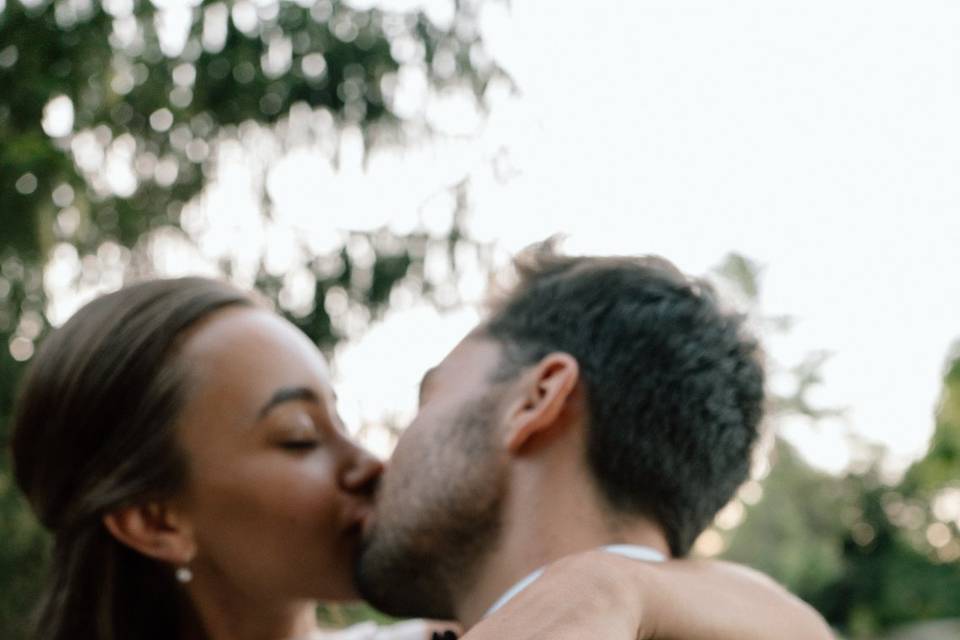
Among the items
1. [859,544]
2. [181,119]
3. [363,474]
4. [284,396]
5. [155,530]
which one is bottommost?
[859,544]

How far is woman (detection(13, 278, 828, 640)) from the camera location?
9.87ft

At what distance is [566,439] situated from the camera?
2.47 meters

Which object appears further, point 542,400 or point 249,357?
point 249,357

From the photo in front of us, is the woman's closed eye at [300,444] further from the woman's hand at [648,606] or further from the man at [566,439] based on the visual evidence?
the woman's hand at [648,606]

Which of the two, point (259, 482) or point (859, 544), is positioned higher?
point (259, 482)

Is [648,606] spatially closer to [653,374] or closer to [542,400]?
[542,400]

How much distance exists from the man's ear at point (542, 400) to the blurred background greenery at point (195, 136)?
2.64 metres

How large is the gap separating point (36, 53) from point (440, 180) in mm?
2125

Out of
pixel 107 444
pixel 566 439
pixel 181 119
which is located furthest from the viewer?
pixel 181 119

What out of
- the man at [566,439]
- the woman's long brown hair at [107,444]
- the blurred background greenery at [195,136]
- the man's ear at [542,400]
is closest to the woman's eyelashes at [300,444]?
the woman's long brown hair at [107,444]

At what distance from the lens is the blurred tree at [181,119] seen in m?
4.75

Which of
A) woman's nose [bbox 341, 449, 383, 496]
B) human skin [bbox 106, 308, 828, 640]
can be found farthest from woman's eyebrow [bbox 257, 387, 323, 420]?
woman's nose [bbox 341, 449, 383, 496]

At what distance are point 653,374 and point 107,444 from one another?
150 cm

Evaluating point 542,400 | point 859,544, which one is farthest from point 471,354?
point 859,544
